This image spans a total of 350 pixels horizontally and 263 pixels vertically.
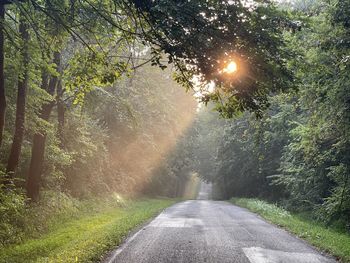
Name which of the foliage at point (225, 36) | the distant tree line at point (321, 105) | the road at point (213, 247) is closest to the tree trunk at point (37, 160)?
the road at point (213, 247)

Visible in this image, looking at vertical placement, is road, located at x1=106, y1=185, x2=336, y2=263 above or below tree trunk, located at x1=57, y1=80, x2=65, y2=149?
Result: below

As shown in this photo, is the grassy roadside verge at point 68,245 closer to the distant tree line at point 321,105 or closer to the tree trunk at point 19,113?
the tree trunk at point 19,113

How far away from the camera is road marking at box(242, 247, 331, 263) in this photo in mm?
9782

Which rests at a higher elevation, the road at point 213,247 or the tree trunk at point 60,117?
the tree trunk at point 60,117

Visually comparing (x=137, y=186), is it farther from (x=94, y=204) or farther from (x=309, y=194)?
(x=309, y=194)

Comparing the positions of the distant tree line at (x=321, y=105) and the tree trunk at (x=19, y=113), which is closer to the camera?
the distant tree line at (x=321, y=105)

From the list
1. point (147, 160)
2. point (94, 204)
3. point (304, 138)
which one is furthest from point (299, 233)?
point (147, 160)

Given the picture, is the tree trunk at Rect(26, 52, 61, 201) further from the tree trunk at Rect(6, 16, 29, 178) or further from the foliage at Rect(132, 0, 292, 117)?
the foliage at Rect(132, 0, 292, 117)

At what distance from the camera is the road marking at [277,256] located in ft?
32.1

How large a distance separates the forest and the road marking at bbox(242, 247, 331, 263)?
3627 millimetres

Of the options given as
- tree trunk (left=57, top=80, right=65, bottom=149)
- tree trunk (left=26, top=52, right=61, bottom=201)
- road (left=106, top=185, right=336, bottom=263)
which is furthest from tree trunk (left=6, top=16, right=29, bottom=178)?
road (left=106, top=185, right=336, bottom=263)

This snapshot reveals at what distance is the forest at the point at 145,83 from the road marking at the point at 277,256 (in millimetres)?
3627

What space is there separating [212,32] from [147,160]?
34293 mm

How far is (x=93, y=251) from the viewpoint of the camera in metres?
10.1
